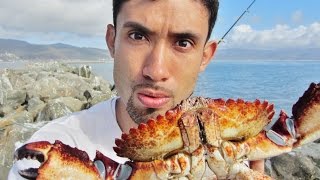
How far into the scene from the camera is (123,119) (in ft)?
11.8

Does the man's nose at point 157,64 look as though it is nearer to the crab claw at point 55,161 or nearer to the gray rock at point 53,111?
the crab claw at point 55,161

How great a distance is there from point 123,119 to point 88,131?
0.29 metres

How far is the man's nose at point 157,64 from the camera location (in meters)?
3.06

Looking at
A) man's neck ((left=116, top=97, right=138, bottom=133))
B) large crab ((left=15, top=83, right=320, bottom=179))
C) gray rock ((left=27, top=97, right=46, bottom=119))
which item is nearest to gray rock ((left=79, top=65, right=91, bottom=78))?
gray rock ((left=27, top=97, right=46, bottom=119))

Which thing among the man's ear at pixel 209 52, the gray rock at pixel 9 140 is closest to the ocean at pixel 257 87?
the man's ear at pixel 209 52

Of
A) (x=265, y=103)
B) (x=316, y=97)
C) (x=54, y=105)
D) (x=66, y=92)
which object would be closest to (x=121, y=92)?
(x=265, y=103)

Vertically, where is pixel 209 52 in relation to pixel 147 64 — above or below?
above

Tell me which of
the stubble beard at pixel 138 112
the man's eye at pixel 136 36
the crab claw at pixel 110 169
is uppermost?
the man's eye at pixel 136 36

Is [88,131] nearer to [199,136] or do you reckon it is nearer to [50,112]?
[199,136]

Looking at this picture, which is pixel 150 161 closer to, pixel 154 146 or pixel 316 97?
pixel 154 146

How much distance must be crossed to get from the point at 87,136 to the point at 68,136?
0.16 meters

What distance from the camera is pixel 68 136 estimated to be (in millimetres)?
3348

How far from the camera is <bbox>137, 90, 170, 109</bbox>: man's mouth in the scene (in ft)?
10.3

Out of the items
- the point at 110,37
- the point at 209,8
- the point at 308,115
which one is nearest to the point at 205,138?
the point at 308,115
